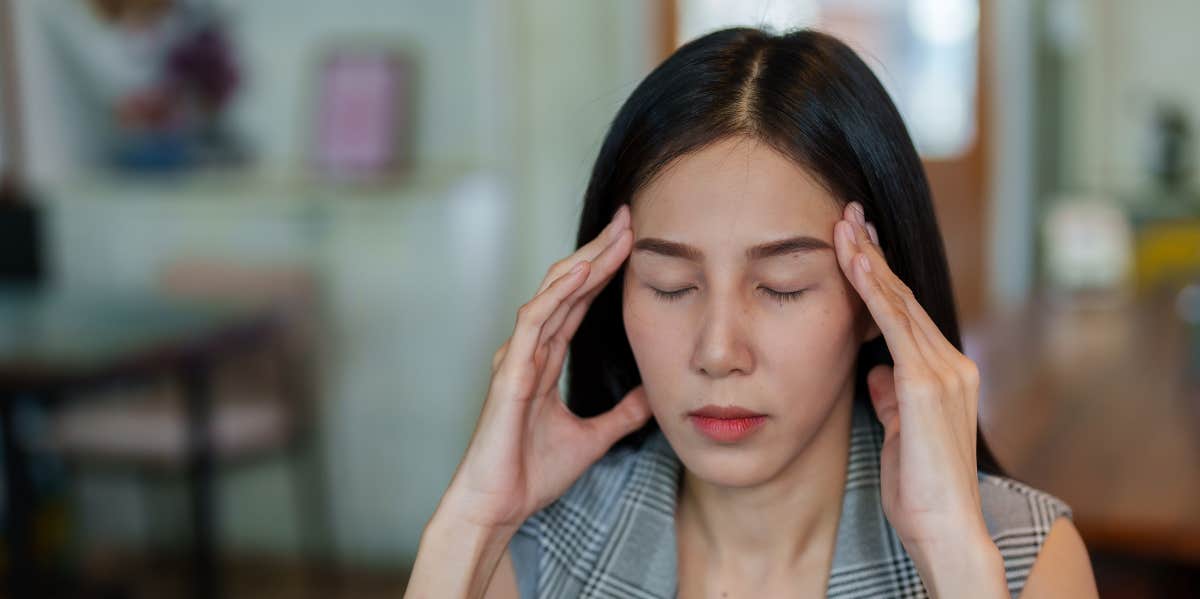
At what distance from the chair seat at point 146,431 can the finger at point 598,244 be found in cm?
Answer: 210

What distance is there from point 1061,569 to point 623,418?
1.33 ft

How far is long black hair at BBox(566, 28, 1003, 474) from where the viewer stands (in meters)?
1.04

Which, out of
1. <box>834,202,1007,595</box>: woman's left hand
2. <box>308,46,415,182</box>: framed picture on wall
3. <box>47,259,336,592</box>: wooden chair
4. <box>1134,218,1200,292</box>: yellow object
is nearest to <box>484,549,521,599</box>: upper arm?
<box>834,202,1007,595</box>: woman's left hand

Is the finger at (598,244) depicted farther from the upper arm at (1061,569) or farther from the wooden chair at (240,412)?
the wooden chair at (240,412)

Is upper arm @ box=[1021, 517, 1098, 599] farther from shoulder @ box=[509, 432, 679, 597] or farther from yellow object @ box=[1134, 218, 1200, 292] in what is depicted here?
yellow object @ box=[1134, 218, 1200, 292]

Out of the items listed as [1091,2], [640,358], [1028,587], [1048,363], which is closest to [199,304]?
[1048,363]

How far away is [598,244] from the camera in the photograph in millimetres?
1092

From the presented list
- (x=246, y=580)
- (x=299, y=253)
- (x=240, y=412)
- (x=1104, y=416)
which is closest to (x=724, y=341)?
(x=1104, y=416)

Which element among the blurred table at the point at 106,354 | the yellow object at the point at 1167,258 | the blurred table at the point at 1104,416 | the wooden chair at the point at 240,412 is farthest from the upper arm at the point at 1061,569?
the yellow object at the point at 1167,258

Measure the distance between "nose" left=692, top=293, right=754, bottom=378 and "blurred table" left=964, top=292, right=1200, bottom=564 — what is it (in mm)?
818

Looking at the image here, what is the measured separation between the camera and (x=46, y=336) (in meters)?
2.65

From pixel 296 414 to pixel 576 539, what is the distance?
2232 millimetres

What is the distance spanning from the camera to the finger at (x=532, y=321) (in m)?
1.08

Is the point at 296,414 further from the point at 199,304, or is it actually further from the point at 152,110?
the point at 152,110
